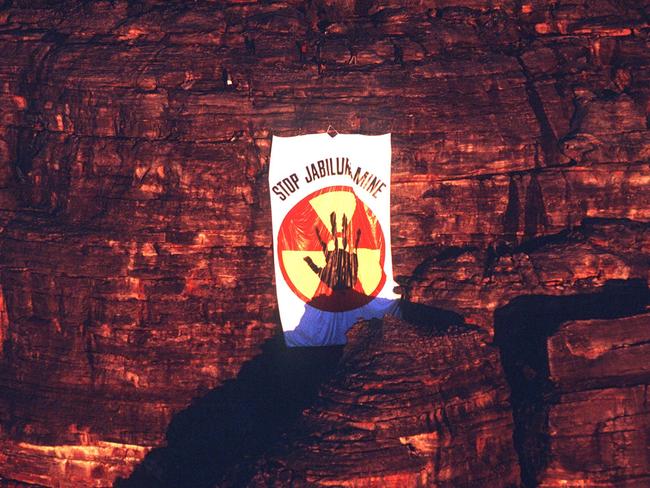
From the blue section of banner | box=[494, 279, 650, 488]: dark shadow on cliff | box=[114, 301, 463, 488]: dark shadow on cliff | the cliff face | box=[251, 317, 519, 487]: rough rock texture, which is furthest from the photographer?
the cliff face

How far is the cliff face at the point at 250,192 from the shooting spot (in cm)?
3488

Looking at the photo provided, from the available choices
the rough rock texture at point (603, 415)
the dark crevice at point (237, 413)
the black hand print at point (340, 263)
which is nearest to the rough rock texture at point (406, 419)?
the rough rock texture at point (603, 415)

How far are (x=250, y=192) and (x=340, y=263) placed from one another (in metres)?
2.65

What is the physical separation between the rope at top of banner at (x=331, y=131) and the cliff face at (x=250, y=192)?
16cm

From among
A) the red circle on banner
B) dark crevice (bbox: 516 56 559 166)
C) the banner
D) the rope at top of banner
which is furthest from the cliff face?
the red circle on banner

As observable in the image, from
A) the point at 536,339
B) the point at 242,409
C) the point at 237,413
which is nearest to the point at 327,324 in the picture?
the point at 242,409

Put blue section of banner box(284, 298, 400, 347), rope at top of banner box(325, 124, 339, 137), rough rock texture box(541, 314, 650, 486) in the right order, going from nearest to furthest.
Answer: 1. rough rock texture box(541, 314, 650, 486)
2. blue section of banner box(284, 298, 400, 347)
3. rope at top of banner box(325, 124, 339, 137)

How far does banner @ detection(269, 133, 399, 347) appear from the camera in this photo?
114 feet

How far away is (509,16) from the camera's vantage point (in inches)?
1471

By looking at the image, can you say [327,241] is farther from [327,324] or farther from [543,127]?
[543,127]

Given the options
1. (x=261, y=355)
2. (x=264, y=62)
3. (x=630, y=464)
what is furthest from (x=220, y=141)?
(x=630, y=464)

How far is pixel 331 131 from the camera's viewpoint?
3503 centimetres

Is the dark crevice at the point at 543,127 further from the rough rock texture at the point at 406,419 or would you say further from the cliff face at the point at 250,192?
the rough rock texture at the point at 406,419

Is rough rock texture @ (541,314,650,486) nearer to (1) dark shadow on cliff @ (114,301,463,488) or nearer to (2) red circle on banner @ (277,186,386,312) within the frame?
(1) dark shadow on cliff @ (114,301,463,488)
